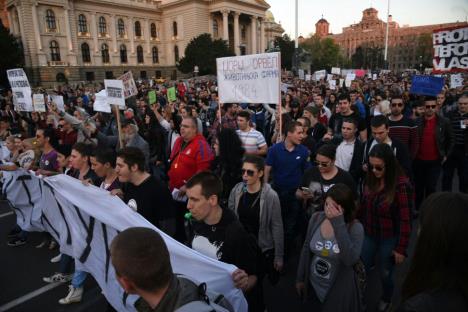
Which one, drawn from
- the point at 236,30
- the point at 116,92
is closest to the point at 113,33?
the point at 236,30

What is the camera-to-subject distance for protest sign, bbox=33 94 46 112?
26.8 ft

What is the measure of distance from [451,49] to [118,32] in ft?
204

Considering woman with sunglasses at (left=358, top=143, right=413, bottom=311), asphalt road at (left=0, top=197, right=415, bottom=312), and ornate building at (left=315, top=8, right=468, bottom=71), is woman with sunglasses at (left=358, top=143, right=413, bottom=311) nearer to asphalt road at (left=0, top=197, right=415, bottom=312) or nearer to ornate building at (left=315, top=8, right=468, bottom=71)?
asphalt road at (left=0, top=197, right=415, bottom=312)

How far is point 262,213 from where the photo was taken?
121 inches

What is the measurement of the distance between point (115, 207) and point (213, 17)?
224ft

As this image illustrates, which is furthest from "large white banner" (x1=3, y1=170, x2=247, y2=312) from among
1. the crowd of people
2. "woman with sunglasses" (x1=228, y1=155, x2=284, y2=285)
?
"woman with sunglasses" (x1=228, y1=155, x2=284, y2=285)

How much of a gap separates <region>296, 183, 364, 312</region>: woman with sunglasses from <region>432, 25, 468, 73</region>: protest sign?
16.3ft

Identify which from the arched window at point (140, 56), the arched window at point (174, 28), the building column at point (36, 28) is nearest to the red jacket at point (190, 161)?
the building column at point (36, 28)

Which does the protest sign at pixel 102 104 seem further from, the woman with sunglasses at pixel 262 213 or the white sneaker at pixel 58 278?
the woman with sunglasses at pixel 262 213

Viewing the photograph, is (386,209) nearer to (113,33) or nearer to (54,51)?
(54,51)

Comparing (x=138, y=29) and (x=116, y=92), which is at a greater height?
(x=138, y=29)

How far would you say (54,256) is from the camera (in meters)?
4.61

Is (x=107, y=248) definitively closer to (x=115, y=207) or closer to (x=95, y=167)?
(x=115, y=207)

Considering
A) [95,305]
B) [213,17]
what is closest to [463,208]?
[95,305]
